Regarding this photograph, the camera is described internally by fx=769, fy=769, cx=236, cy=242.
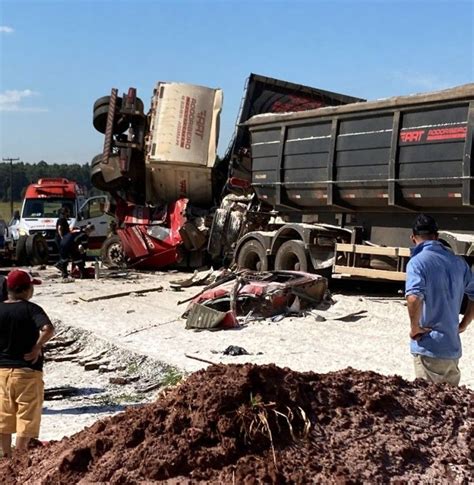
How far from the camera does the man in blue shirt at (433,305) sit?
15.3 ft

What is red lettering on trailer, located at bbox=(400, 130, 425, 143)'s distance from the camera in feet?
36.7

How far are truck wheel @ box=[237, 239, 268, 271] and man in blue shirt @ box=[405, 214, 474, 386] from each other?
9810 millimetres

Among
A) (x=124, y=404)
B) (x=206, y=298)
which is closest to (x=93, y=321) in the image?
(x=206, y=298)

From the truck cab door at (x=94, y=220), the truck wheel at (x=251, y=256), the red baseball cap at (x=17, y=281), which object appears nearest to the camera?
the red baseball cap at (x=17, y=281)

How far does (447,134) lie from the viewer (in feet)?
35.3

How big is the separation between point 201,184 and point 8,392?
530 inches

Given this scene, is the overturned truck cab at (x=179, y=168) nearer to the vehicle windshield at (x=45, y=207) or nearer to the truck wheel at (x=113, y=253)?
the truck wheel at (x=113, y=253)

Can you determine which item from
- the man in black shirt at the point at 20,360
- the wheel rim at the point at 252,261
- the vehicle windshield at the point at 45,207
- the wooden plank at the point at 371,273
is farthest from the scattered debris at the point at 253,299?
the vehicle windshield at the point at 45,207

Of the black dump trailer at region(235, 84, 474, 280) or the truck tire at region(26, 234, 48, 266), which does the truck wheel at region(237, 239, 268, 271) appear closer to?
the black dump trailer at region(235, 84, 474, 280)

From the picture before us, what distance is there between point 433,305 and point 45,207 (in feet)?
68.6

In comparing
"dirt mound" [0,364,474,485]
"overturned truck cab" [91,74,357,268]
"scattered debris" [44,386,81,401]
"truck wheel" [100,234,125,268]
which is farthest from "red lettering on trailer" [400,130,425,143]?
"truck wheel" [100,234,125,268]

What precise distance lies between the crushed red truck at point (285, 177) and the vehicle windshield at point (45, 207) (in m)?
4.56

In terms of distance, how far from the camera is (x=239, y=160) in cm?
1711

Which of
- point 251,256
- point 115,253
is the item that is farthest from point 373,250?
point 115,253
